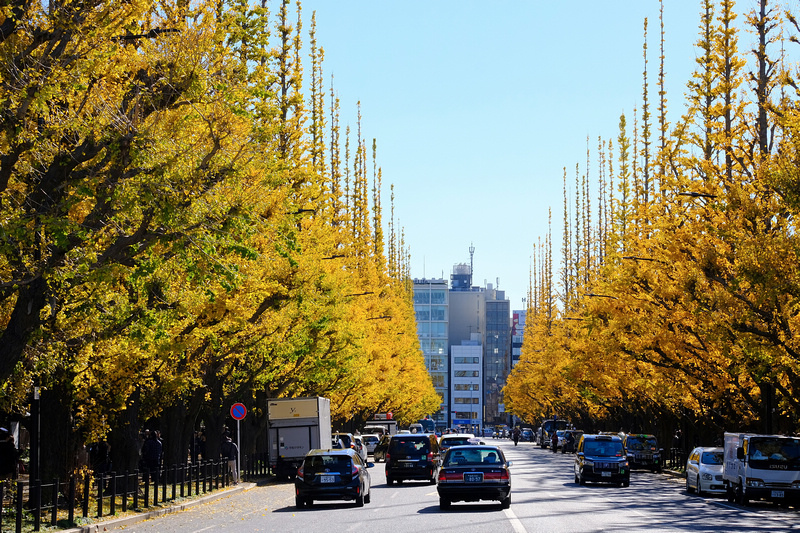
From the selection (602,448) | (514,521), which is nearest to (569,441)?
(602,448)

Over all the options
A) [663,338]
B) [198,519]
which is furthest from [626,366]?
[198,519]

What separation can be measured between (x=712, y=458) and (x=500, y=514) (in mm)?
12871

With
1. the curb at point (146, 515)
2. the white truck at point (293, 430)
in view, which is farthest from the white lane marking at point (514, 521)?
the white truck at point (293, 430)

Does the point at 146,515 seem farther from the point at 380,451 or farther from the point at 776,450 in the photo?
the point at 380,451

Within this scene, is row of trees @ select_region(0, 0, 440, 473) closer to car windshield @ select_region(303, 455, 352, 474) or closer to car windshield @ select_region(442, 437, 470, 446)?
car windshield @ select_region(303, 455, 352, 474)

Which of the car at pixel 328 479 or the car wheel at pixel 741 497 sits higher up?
the car at pixel 328 479

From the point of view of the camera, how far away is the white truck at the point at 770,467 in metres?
28.3

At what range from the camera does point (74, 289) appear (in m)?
21.5

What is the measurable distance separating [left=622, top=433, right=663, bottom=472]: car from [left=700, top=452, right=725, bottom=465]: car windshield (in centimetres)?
1886

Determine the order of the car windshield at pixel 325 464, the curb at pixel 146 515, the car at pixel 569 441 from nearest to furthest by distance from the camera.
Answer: the curb at pixel 146 515 < the car windshield at pixel 325 464 < the car at pixel 569 441

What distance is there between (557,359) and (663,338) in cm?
4727

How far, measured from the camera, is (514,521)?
2139 centimetres

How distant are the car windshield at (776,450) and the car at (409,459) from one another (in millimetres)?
12562

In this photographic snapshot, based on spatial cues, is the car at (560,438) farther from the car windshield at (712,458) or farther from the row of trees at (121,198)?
the row of trees at (121,198)
